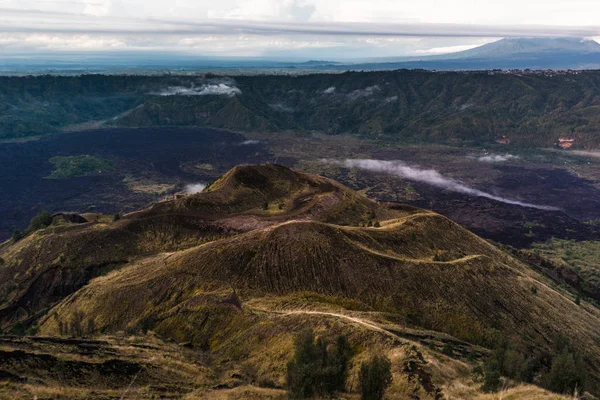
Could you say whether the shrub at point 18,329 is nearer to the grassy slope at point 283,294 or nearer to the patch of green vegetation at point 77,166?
the grassy slope at point 283,294

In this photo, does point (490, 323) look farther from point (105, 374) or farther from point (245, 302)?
point (105, 374)

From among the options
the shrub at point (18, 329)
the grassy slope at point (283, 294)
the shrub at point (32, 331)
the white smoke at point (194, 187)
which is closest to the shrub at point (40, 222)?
the grassy slope at point (283, 294)

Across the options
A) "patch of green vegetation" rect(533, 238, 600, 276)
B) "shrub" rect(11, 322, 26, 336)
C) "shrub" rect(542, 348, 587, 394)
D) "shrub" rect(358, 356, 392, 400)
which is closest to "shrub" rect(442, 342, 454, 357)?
"shrub" rect(542, 348, 587, 394)

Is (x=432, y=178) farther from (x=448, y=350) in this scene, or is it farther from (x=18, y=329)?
(x=18, y=329)

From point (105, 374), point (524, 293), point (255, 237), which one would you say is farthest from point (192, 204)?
point (524, 293)

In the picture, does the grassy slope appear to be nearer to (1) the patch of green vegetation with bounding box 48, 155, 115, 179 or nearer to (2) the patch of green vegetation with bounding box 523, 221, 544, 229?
(2) the patch of green vegetation with bounding box 523, 221, 544, 229
